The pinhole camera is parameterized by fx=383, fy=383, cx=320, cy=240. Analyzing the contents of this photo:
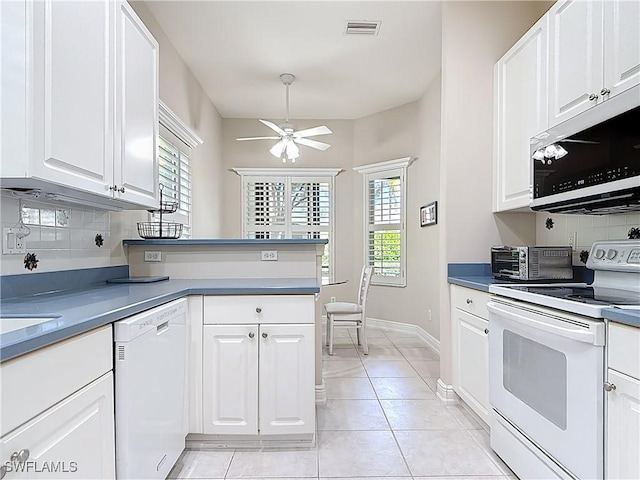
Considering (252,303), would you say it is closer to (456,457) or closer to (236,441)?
(236,441)

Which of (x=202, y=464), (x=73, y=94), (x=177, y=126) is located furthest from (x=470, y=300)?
(x=177, y=126)

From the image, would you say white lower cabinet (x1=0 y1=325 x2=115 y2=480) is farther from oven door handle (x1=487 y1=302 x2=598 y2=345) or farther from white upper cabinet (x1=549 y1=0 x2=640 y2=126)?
white upper cabinet (x1=549 y1=0 x2=640 y2=126)

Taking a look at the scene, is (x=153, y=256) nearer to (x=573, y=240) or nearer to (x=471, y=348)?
(x=471, y=348)

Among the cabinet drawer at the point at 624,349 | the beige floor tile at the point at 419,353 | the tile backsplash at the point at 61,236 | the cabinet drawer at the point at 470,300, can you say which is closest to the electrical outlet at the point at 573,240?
the cabinet drawer at the point at 470,300

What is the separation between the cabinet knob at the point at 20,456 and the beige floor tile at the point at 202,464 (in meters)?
1.16

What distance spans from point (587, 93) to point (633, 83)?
0.26 meters

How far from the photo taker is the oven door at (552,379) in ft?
4.47

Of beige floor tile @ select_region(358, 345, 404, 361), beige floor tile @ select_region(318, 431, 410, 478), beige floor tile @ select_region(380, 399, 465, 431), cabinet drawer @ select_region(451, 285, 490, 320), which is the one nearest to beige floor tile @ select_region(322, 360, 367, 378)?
beige floor tile @ select_region(358, 345, 404, 361)

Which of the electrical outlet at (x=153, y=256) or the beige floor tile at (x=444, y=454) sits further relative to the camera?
the electrical outlet at (x=153, y=256)

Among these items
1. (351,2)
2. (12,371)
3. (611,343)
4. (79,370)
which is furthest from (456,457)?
(351,2)

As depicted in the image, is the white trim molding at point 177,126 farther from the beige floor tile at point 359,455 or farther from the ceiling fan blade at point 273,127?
the beige floor tile at point 359,455

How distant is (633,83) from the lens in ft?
5.51

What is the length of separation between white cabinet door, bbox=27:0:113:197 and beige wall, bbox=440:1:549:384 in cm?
216

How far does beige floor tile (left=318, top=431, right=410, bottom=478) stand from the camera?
1949mm
